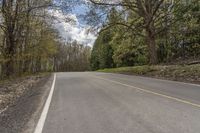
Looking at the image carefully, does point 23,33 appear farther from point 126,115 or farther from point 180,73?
point 126,115

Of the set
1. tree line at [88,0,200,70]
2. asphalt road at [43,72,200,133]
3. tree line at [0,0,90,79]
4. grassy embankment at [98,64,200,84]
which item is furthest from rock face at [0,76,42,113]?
tree line at [88,0,200,70]

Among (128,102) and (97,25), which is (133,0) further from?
(128,102)

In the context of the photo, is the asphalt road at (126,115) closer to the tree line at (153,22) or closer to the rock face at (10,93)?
the rock face at (10,93)

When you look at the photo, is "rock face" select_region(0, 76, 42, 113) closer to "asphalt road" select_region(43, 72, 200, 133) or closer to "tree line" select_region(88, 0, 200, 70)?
"asphalt road" select_region(43, 72, 200, 133)

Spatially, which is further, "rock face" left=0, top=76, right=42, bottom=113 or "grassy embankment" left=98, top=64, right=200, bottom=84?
"grassy embankment" left=98, top=64, right=200, bottom=84

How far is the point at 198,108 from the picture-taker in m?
8.74

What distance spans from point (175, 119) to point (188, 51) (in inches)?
1448

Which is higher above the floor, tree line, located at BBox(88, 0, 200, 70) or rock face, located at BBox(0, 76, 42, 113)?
tree line, located at BBox(88, 0, 200, 70)

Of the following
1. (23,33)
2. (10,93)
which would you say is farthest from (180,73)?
(23,33)

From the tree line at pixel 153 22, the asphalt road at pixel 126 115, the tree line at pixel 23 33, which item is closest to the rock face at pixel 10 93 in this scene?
the asphalt road at pixel 126 115

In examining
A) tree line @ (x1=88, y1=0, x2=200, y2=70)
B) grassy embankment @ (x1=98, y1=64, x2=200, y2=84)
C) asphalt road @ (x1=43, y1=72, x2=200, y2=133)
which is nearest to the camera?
asphalt road @ (x1=43, y1=72, x2=200, y2=133)

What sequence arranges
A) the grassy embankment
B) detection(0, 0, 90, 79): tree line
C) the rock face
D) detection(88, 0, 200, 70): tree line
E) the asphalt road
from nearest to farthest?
the asphalt road, the rock face, the grassy embankment, detection(0, 0, 90, 79): tree line, detection(88, 0, 200, 70): tree line

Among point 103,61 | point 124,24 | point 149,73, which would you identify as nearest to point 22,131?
point 149,73

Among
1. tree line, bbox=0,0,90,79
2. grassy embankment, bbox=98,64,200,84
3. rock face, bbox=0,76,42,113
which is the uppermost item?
tree line, bbox=0,0,90,79
